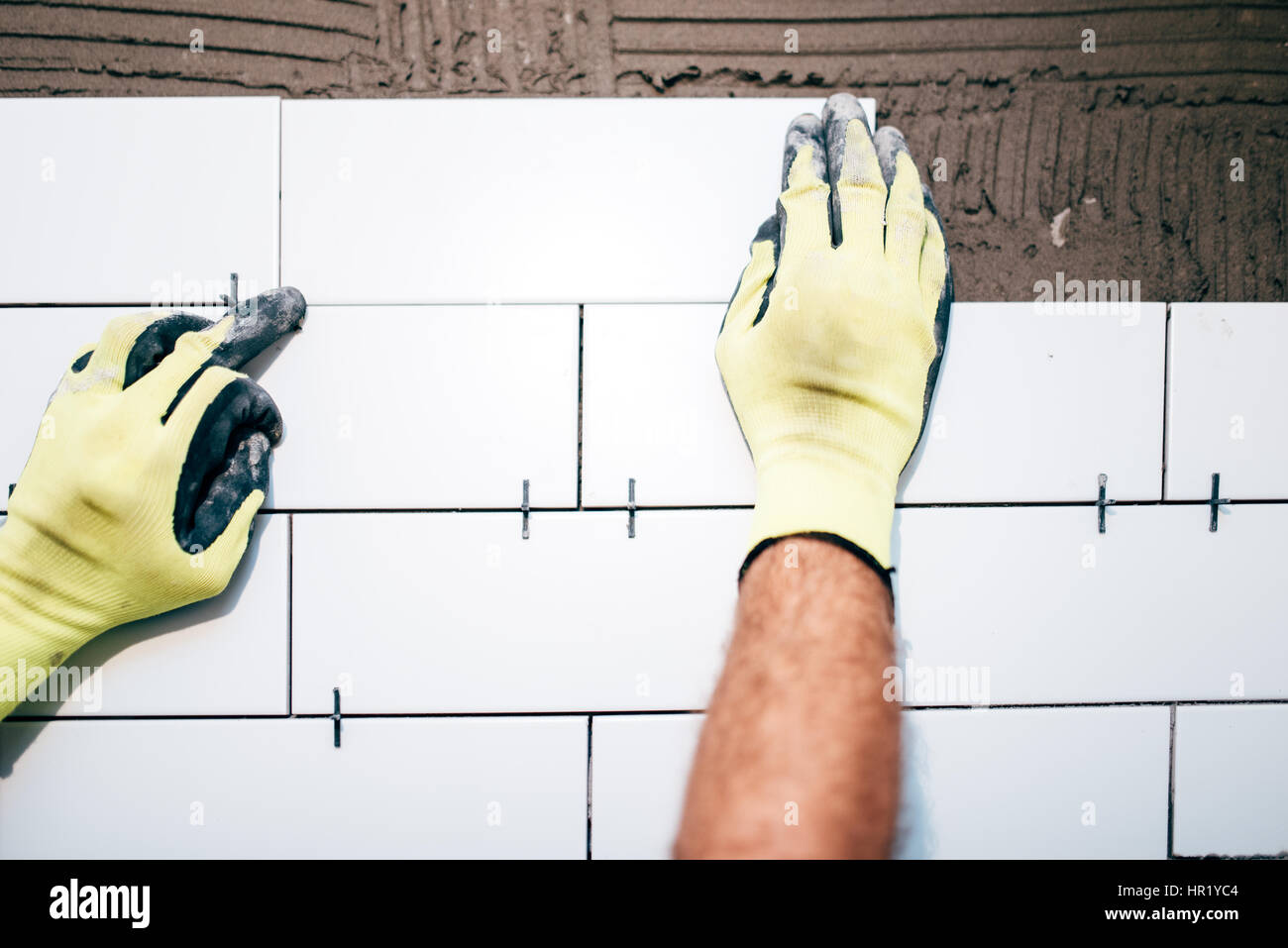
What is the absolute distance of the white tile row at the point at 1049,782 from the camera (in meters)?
1.27

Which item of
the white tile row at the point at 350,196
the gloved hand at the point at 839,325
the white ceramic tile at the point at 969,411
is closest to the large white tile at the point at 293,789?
the white ceramic tile at the point at 969,411

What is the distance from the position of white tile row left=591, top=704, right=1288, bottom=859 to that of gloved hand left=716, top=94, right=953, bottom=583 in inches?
19.1

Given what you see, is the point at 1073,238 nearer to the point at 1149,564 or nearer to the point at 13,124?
the point at 1149,564

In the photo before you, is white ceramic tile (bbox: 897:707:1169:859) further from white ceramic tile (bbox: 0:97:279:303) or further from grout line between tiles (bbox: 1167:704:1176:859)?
white ceramic tile (bbox: 0:97:279:303)

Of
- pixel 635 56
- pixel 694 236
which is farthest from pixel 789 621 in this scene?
pixel 635 56

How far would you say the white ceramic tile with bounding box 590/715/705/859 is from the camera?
1.26 meters

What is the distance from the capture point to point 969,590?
4.20ft

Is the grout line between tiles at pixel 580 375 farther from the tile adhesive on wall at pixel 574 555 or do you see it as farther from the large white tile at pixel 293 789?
the large white tile at pixel 293 789

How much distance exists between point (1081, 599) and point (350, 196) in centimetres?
161

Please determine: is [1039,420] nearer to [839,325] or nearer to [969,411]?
[969,411]

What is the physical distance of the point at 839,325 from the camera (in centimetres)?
118

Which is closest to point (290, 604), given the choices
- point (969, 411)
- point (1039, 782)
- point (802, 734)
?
point (802, 734)

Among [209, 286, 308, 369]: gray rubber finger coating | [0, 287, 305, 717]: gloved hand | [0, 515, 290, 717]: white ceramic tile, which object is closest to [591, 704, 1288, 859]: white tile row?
[0, 515, 290, 717]: white ceramic tile

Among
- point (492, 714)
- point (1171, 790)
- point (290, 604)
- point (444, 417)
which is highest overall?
point (444, 417)
